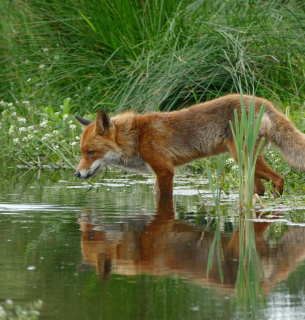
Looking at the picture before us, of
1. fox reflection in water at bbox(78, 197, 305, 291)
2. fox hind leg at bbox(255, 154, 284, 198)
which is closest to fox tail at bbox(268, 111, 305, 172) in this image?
fox hind leg at bbox(255, 154, 284, 198)

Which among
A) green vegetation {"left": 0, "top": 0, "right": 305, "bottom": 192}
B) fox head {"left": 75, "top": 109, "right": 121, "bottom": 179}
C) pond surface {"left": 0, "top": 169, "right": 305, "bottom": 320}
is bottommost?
pond surface {"left": 0, "top": 169, "right": 305, "bottom": 320}

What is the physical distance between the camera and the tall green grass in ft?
39.5

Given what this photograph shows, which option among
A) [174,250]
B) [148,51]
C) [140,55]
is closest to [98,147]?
[174,250]

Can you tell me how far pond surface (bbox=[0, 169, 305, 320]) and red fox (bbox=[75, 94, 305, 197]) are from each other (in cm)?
83

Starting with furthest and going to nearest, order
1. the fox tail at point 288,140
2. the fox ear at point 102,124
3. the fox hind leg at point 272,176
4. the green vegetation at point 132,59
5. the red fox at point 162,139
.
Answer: the green vegetation at point 132,59
the fox ear at point 102,124
the red fox at point 162,139
the fox hind leg at point 272,176
the fox tail at point 288,140

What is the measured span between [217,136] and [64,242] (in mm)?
3501

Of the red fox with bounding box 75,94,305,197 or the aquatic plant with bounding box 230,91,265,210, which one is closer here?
the aquatic plant with bounding box 230,91,265,210

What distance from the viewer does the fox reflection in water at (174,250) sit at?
406 centimetres

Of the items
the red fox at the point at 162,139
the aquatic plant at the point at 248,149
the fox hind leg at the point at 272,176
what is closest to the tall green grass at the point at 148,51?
the red fox at the point at 162,139

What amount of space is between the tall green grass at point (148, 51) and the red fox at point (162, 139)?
264 cm

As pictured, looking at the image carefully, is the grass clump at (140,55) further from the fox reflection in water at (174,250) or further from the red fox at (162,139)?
the fox reflection in water at (174,250)

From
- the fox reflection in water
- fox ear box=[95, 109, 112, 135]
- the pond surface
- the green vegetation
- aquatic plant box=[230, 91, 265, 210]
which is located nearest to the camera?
the pond surface

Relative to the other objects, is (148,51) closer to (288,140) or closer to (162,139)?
(162,139)

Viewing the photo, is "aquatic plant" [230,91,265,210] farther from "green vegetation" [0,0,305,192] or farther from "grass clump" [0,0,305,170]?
"grass clump" [0,0,305,170]
